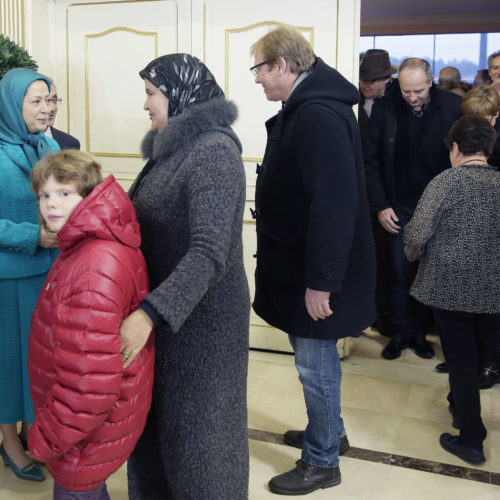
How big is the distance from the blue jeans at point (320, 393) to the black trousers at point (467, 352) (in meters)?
0.55

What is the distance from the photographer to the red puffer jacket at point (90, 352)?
1349 mm

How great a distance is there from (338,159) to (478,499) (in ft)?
4.42

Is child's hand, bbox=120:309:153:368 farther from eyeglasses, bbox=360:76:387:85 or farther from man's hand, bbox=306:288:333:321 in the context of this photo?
eyeglasses, bbox=360:76:387:85

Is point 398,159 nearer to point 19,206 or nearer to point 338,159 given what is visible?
point 338,159

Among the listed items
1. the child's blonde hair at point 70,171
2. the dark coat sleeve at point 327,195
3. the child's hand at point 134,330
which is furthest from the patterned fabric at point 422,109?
the child's hand at point 134,330

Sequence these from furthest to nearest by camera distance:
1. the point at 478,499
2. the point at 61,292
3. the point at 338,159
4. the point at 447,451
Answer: the point at 447,451, the point at 478,499, the point at 338,159, the point at 61,292

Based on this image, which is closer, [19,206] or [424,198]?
[19,206]

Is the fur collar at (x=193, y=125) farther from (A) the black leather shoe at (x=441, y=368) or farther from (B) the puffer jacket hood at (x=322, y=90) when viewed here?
(A) the black leather shoe at (x=441, y=368)

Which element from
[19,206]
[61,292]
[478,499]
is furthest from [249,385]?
[61,292]

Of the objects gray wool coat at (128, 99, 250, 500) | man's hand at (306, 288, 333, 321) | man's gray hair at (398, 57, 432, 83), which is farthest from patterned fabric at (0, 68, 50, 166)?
man's gray hair at (398, 57, 432, 83)

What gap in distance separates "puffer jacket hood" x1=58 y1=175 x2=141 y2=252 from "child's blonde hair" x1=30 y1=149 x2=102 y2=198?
81mm

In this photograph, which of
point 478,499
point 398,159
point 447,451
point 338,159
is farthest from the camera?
point 398,159

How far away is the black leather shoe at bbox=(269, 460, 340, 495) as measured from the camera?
238cm

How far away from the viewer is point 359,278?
2201mm
